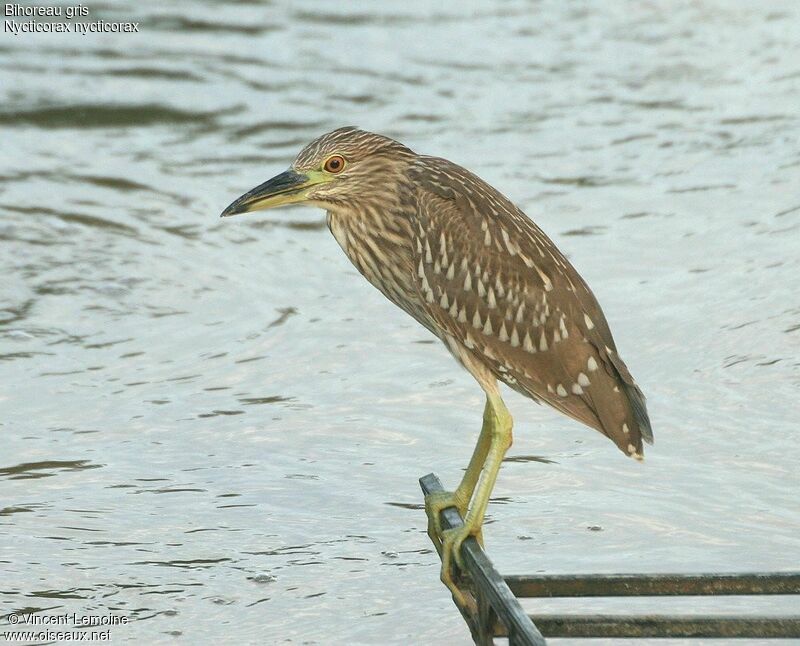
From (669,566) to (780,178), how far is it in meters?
6.37

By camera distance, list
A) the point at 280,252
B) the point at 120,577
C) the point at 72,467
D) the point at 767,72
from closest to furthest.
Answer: the point at 120,577 → the point at 72,467 → the point at 280,252 → the point at 767,72

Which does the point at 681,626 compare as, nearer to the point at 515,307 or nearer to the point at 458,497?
the point at 458,497

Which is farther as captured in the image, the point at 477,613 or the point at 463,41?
the point at 463,41

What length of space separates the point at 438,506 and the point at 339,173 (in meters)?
1.48

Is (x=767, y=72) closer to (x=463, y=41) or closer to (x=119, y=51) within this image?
(x=463, y=41)

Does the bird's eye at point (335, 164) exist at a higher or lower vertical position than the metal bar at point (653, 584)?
higher

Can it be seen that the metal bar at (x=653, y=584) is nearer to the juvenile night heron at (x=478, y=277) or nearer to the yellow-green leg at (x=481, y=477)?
the yellow-green leg at (x=481, y=477)

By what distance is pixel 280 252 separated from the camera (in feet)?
37.0

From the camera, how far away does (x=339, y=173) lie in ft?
21.2

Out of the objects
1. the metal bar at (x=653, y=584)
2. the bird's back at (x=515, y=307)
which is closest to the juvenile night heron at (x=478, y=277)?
the bird's back at (x=515, y=307)

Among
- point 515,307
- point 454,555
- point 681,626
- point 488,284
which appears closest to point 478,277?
point 488,284

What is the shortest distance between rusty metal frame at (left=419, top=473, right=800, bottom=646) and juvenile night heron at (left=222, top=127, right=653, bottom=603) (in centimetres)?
103

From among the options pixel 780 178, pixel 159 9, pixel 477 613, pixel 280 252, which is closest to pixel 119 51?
pixel 159 9

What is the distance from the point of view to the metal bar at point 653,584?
499cm
